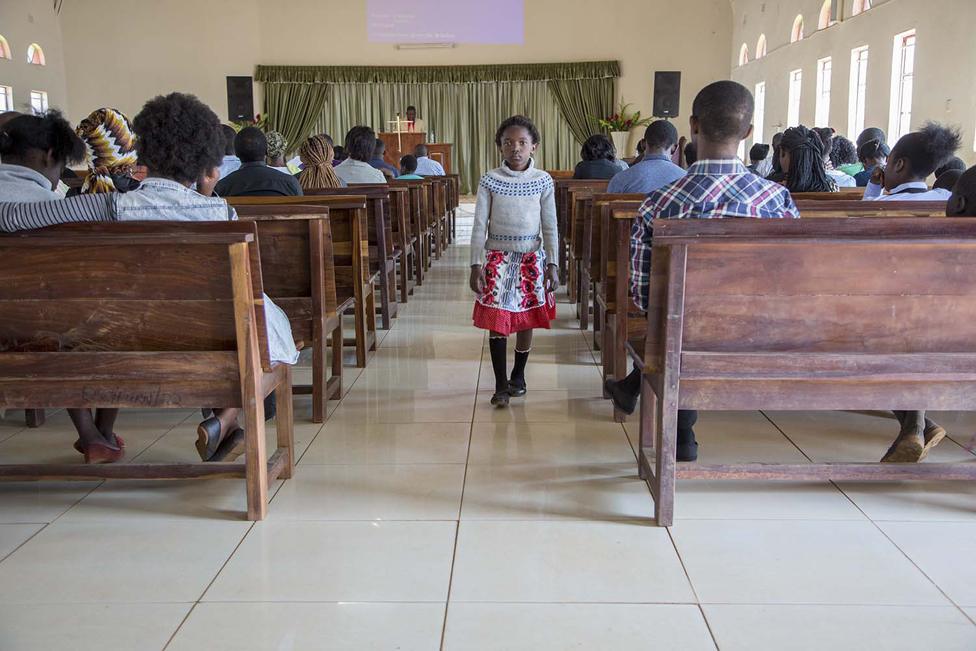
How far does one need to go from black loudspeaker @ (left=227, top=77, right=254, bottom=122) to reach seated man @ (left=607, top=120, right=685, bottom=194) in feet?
34.4

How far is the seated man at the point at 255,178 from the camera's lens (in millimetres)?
3920

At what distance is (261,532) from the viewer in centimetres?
203

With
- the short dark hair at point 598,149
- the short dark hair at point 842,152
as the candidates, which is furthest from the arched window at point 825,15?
the short dark hair at point 598,149

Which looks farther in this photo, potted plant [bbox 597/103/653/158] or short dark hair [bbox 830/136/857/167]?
potted plant [bbox 597/103/653/158]

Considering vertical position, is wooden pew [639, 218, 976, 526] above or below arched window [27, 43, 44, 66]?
below

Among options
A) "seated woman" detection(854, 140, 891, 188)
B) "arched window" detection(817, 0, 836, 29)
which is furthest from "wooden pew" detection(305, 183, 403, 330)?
"arched window" detection(817, 0, 836, 29)

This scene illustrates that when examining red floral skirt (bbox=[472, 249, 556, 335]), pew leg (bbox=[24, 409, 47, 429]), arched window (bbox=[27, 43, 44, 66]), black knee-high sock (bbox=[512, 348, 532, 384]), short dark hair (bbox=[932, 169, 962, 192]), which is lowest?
pew leg (bbox=[24, 409, 47, 429])

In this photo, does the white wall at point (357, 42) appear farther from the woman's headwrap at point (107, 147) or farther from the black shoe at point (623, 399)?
the black shoe at point (623, 399)

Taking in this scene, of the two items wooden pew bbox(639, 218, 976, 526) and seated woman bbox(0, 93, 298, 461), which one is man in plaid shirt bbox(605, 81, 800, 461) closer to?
wooden pew bbox(639, 218, 976, 526)

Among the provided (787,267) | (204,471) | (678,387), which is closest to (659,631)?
(678,387)

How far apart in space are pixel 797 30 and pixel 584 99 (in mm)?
4192

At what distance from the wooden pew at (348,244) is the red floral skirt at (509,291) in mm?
651

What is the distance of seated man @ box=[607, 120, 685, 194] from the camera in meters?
4.11

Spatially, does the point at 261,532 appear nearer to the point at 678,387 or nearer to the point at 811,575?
the point at 678,387
